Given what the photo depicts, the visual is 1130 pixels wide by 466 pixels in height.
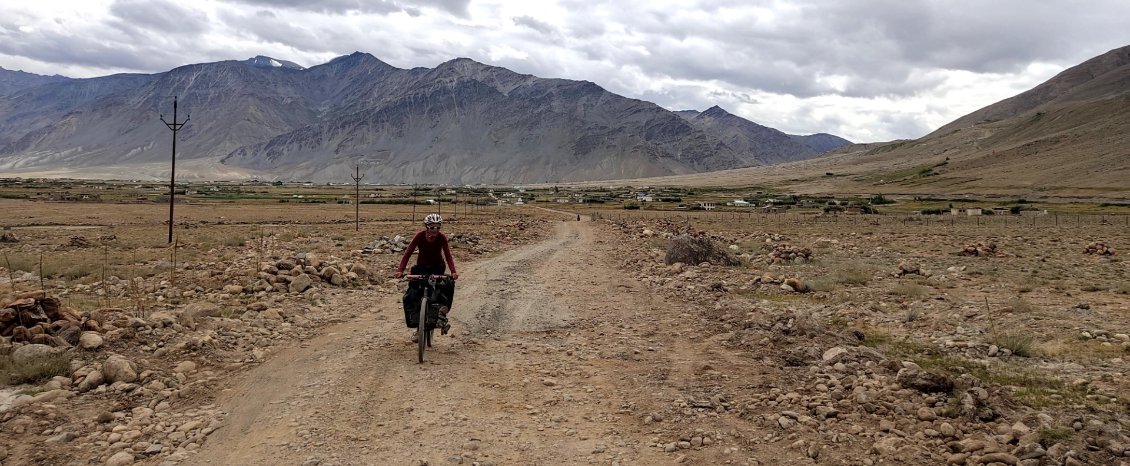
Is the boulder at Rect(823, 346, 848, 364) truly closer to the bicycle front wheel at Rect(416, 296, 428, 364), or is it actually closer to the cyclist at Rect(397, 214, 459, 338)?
the cyclist at Rect(397, 214, 459, 338)

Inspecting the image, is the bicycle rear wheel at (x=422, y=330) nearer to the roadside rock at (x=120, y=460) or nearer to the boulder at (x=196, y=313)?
the roadside rock at (x=120, y=460)

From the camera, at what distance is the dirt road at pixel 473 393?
673 centimetres

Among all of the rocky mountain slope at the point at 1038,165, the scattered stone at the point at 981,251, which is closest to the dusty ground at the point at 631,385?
the scattered stone at the point at 981,251

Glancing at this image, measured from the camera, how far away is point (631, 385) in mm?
8891

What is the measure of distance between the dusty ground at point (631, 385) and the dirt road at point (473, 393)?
0.03 metres

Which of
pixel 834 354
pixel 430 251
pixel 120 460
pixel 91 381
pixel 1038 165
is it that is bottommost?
pixel 120 460

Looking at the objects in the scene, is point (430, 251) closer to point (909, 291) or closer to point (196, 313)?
point (196, 313)

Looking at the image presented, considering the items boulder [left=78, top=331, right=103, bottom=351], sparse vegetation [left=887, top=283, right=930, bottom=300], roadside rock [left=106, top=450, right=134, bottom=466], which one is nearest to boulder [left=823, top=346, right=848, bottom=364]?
sparse vegetation [left=887, top=283, right=930, bottom=300]

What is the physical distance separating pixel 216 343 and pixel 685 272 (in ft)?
43.9

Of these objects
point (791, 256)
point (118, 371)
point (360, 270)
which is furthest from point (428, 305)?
point (791, 256)

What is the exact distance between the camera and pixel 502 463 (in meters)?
6.45

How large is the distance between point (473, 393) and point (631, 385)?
214cm

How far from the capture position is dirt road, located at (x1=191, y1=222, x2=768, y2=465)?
6.73 meters

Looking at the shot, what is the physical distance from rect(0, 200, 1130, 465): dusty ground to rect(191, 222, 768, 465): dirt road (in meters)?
0.03
